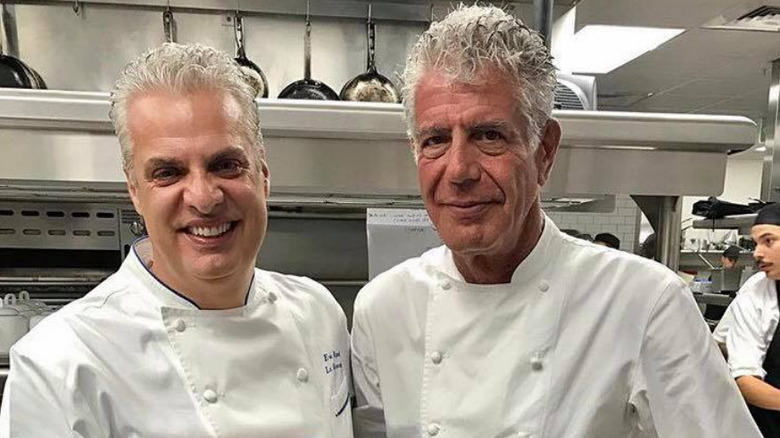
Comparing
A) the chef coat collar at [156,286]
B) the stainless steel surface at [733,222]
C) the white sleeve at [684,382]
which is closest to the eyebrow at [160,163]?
the chef coat collar at [156,286]

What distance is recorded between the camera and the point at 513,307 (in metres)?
1.12

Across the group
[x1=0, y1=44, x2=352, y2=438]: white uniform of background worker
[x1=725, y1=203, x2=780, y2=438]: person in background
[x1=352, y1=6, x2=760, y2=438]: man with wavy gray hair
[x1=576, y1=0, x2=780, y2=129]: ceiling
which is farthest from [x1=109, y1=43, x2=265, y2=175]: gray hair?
[x1=725, y1=203, x2=780, y2=438]: person in background

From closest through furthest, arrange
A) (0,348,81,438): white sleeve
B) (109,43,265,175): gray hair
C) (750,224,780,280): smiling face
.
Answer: (0,348,81,438): white sleeve → (109,43,265,175): gray hair → (750,224,780,280): smiling face

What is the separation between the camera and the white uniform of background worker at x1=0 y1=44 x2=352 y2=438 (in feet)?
2.89

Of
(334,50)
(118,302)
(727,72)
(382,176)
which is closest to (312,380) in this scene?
(118,302)

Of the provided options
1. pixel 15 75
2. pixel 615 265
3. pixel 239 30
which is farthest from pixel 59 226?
pixel 615 265

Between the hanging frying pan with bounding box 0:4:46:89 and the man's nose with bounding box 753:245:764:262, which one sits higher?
the hanging frying pan with bounding box 0:4:46:89

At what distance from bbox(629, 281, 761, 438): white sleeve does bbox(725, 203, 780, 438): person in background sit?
1.72m

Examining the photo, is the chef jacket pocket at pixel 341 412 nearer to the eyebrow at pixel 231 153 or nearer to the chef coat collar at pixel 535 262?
the chef coat collar at pixel 535 262

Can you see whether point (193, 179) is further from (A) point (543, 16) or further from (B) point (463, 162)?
(A) point (543, 16)

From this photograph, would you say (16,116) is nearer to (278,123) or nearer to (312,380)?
(278,123)

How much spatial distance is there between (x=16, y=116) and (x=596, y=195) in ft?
4.76

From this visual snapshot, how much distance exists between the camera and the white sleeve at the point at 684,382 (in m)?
1.02

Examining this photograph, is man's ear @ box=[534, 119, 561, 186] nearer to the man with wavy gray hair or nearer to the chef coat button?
the man with wavy gray hair
